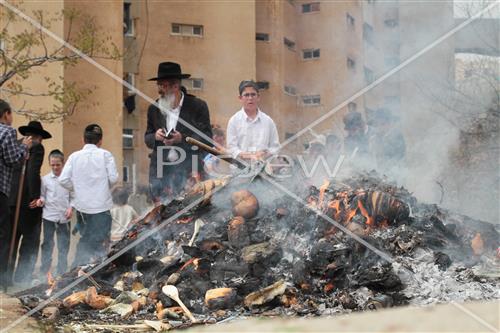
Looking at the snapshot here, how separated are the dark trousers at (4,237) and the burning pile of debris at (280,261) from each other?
68 centimetres

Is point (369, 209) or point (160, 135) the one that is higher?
point (160, 135)

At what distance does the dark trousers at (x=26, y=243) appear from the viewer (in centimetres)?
873

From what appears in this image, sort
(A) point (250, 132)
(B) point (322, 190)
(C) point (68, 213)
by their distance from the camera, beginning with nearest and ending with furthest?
(B) point (322, 190) < (A) point (250, 132) < (C) point (68, 213)

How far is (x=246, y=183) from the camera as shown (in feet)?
23.3

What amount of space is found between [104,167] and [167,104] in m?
1.15

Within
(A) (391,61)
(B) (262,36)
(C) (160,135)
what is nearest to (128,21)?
(B) (262,36)

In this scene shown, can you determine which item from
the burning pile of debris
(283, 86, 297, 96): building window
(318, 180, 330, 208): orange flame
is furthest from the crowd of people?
(283, 86, 297, 96): building window

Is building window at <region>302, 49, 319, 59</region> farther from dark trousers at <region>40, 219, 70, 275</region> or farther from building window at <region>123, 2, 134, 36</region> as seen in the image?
dark trousers at <region>40, 219, 70, 275</region>

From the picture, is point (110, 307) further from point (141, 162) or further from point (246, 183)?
point (141, 162)

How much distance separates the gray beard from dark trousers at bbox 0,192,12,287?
199cm

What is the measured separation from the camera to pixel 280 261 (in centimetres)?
614

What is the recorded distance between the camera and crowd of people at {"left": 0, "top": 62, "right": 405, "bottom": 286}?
25.6 feet

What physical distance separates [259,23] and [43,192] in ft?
74.7

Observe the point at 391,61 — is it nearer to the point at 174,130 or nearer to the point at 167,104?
the point at 167,104
